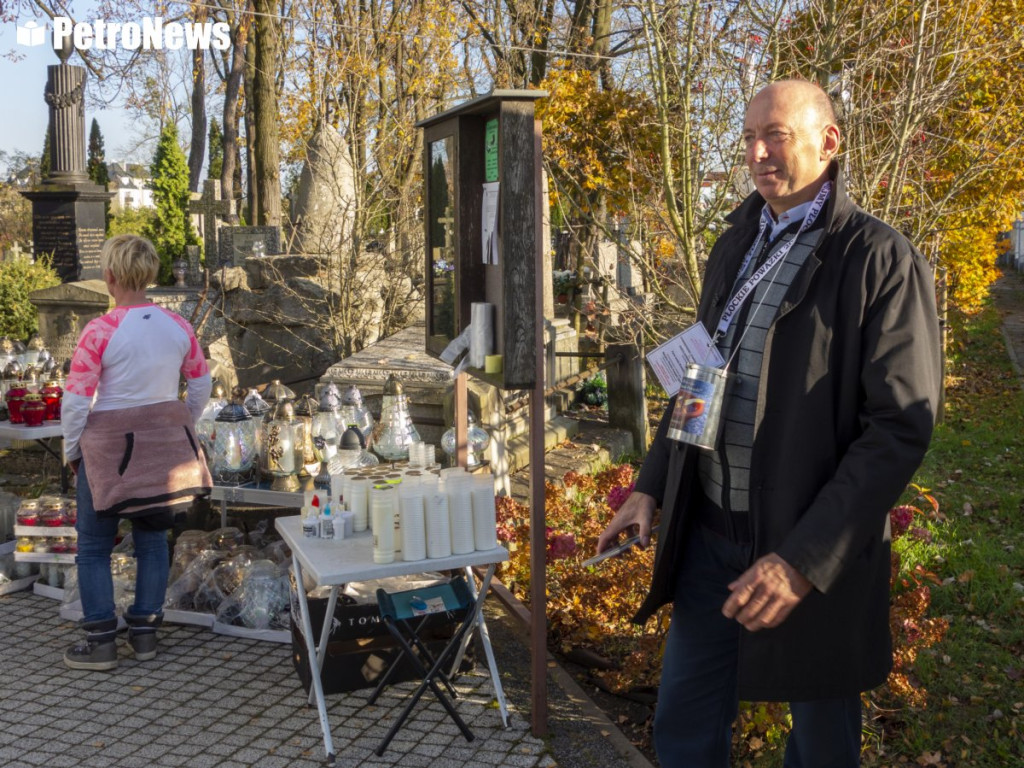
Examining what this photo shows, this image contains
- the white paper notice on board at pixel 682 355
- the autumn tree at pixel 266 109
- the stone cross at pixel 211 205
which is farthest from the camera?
the stone cross at pixel 211 205

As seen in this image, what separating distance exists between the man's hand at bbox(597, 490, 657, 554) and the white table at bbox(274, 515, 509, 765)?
0.79 m

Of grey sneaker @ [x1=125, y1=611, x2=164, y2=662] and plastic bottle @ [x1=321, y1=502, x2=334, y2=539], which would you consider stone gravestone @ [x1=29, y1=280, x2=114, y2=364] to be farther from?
plastic bottle @ [x1=321, y1=502, x2=334, y2=539]

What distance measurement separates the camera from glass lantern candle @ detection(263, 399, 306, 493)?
5133 millimetres

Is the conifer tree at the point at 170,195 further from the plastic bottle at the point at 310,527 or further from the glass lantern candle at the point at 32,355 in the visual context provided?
the plastic bottle at the point at 310,527

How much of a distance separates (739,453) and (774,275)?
41 cm

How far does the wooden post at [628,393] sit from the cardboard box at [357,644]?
449 centimetres

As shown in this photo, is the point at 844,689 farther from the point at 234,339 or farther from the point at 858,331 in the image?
the point at 234,339

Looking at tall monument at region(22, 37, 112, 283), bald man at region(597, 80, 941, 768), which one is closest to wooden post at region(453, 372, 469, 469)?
bald man at region(597, 80, 941, 768)

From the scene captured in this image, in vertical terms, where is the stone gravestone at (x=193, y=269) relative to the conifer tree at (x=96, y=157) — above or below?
below

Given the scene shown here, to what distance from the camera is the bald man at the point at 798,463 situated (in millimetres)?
2121

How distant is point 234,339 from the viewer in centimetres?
1052

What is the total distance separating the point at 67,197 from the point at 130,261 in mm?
13413

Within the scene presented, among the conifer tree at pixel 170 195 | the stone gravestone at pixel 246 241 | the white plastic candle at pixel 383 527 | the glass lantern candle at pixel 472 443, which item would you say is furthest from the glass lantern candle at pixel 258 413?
the conifer tree at pixel 170 195

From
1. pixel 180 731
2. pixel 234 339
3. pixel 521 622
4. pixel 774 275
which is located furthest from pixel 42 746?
pixel 234 339
